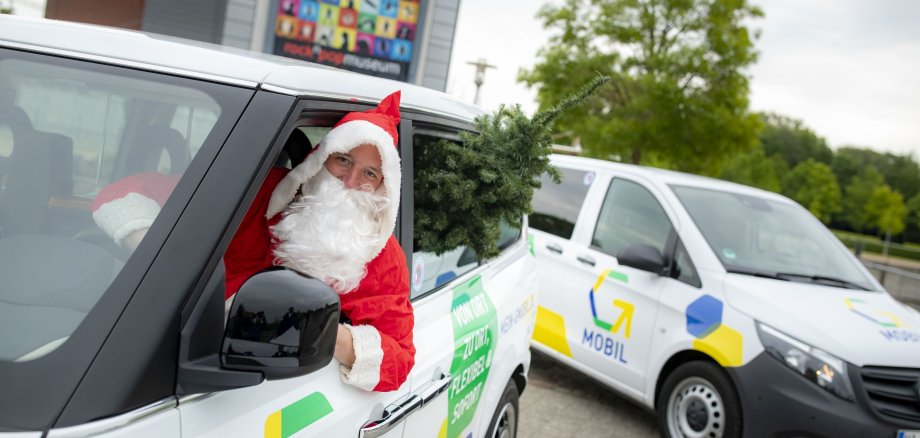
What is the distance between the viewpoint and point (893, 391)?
4.07 m

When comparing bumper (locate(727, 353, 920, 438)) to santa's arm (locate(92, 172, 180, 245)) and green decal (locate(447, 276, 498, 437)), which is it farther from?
santa's arm (locate(92, 172, 180, 245))

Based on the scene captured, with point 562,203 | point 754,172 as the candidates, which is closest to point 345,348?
point 562,203

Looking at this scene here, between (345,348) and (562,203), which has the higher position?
(562,203)

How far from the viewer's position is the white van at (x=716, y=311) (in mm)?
4090

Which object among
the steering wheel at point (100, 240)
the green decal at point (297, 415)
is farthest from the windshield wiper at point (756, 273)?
the steering wheel at point (100, 240)

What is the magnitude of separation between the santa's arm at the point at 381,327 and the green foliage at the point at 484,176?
587mm

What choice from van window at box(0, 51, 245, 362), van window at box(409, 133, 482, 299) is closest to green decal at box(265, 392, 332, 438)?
van window at box(0, 51, 245, 362)

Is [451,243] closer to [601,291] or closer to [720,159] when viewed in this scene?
[601,291]

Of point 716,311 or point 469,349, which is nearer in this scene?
point 469,349

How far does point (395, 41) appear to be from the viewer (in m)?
9.79

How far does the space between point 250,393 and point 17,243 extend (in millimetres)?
523

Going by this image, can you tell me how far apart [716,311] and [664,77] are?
12.8 m

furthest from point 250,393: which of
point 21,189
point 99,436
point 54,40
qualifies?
point 54,40

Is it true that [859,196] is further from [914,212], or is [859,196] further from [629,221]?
[629,221]
